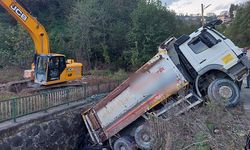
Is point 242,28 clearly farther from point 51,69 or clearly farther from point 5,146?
point 5,146

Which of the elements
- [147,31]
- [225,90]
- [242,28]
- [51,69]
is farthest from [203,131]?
[242,28]

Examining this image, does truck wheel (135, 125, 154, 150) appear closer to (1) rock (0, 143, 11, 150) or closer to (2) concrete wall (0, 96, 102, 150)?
(2) concrete wall (0, 96, 102, 150)

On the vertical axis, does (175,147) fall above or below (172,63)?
below

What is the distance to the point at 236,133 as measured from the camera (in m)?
6.46

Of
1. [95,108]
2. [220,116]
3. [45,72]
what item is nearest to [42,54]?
[45,72]

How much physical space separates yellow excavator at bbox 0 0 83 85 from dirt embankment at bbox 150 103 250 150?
931 centimetres

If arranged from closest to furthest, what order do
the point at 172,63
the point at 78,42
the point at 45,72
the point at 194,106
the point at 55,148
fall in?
the point at 194,106, the point at 172,63, the point at 55,148, the point at 45,72, the point at 78,42

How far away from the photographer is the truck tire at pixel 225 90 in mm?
10734

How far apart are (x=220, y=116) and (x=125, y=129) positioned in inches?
159

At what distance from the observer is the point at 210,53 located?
11016 mm

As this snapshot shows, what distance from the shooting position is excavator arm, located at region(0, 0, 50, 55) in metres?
16.0

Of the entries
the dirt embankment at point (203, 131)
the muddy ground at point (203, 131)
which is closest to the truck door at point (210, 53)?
the muddy ground at point (203, 131)

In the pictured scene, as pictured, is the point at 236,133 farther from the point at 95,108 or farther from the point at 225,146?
the point at 95,108

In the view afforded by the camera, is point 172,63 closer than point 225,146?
No
